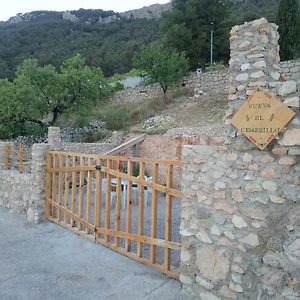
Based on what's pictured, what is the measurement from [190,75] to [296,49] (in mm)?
6317

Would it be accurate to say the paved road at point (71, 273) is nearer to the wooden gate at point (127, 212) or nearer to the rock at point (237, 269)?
the wooden gate at point (127, 212)

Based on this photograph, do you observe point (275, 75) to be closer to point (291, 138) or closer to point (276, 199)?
point (291, 138)

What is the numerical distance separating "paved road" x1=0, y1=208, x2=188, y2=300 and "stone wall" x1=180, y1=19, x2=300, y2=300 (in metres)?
0.63

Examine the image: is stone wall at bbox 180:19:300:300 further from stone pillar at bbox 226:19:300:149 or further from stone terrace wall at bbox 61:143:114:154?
stone terrace wall at bbox 61:143:114:154

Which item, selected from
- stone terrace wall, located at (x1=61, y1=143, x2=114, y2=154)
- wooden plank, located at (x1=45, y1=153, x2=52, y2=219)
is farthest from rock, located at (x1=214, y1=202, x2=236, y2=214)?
stone terrace wall, located at (x1=61, y1=143, x2=114, y2=154)

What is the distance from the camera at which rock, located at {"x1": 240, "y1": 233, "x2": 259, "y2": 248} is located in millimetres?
3326

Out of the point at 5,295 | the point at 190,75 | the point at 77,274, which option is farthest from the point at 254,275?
the point at 190,75

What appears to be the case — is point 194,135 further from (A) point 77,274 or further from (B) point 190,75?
(B) point 190,75

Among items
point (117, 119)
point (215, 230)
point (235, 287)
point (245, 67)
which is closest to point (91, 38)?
point (117, 119)

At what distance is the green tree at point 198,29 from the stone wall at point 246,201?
19555 mm

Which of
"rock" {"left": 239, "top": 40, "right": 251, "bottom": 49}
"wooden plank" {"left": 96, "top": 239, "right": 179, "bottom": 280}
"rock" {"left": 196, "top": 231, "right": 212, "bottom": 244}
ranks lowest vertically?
"wooden plank" {"left": 96, "top": 239, "right": 179, "bottom": 280}

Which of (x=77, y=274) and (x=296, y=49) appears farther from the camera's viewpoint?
(x=296, y=49)

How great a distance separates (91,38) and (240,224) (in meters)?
49.4

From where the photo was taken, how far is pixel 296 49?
685 inches
